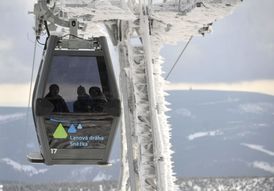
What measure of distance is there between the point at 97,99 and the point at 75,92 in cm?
34

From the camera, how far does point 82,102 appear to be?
10539 mm

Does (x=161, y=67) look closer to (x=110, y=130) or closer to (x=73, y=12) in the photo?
(x=73, y=12)

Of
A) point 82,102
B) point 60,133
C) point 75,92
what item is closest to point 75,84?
point 75,92

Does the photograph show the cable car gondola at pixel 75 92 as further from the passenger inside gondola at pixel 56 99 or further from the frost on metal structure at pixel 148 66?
the frost on metal structure at pixel 148 66

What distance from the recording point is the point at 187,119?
161250 millimetres

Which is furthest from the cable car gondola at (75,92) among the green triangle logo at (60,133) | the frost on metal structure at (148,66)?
the frost on metal structure at (148,66)

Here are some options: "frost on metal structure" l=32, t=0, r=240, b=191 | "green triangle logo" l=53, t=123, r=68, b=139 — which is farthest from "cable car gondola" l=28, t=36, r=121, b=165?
"frost on metal structure" l=32, t=0, r=240, b=191

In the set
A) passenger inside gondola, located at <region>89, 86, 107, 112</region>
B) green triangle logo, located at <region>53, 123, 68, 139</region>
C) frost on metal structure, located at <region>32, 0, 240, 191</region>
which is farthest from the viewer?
frost on metal structure, located at <region>32, 0, 240, 191</region>

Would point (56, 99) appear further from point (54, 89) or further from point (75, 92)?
point (75, 92)

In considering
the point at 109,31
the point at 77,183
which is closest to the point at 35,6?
the point at 109,31

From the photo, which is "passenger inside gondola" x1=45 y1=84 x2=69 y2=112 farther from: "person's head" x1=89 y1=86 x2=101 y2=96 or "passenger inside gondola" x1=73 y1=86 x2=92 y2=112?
"person's head" x1=89 y1=86 x2=101 y2=96

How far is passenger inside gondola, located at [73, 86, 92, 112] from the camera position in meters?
10.5

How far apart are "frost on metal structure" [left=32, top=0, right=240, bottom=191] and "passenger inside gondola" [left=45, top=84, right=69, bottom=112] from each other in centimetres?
553

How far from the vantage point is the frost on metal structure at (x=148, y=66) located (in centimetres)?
1689
